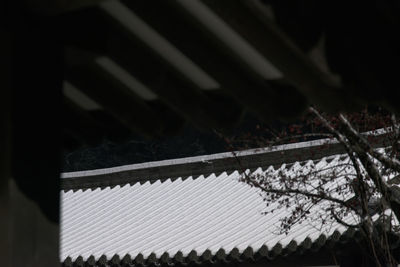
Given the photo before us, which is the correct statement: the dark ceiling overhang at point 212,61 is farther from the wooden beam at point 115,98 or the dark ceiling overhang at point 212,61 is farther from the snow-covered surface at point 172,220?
the snow-covered surface at point 172,220

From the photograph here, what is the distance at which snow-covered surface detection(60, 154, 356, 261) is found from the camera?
9.04 metres

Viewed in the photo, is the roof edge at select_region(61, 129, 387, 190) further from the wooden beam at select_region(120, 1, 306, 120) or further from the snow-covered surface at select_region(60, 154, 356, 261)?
the wooden beam at select_region(120, 1, 306, 120)

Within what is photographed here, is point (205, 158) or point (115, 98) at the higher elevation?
point (115, 98)

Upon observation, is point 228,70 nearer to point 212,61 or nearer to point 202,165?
point 212,61

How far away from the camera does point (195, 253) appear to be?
8.83 meters

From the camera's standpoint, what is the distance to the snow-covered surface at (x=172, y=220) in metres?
9.04

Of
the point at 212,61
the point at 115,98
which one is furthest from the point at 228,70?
the point at 115,98

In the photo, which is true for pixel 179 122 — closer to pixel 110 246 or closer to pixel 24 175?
pixel 24 175

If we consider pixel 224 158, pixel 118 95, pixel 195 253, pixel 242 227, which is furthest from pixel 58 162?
pixel 224 158

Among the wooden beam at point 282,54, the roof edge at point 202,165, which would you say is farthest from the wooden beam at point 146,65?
the roof edge at point 202,165

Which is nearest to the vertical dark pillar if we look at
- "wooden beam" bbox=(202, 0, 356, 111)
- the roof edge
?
"wooden beam" bbox=(202, 0, 356, 111)

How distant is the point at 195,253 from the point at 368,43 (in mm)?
6754

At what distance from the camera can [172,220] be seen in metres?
10.6

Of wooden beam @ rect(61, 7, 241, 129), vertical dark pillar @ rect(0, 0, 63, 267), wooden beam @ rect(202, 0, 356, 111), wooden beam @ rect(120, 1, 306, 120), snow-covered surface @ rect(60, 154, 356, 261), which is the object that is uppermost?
wooden beam @ rect(202, 0, 356, 111)
